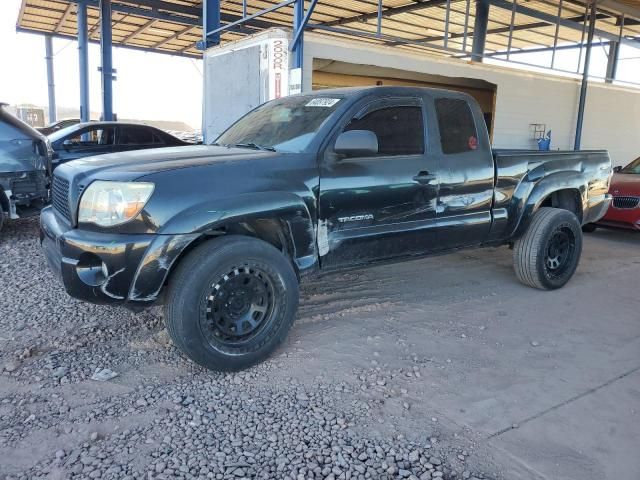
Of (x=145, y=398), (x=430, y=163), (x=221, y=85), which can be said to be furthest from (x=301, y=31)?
(x=145, y=398)

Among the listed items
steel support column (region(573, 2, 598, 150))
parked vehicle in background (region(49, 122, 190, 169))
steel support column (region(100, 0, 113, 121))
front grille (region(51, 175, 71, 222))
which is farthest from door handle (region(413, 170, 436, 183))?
steel support column (region(100, 0, 113, 121))

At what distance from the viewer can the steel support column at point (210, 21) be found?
9562 millimetres

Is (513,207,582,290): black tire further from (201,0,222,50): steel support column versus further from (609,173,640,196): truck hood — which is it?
(201,0,222,50): steel support column

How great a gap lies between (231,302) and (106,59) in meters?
13.7

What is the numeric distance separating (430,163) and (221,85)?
20.2 ft

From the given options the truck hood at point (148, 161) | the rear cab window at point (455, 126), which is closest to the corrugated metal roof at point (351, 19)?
the rear cab window at point (455, 126)

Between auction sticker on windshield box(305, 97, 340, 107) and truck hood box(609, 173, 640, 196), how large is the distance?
549 centimetres

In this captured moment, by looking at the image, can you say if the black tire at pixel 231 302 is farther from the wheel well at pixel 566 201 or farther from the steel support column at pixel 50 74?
the steel support column at pixel 50 74

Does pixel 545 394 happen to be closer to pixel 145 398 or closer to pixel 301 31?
pixel 145 398

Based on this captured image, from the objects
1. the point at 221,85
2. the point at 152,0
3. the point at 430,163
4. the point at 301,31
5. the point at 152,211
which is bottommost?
the point at 152,211

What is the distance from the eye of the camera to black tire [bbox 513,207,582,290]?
5078 mm

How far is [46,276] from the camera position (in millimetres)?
5109

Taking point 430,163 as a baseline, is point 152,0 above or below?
above

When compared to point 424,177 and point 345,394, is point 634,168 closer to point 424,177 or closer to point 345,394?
point 424,177
